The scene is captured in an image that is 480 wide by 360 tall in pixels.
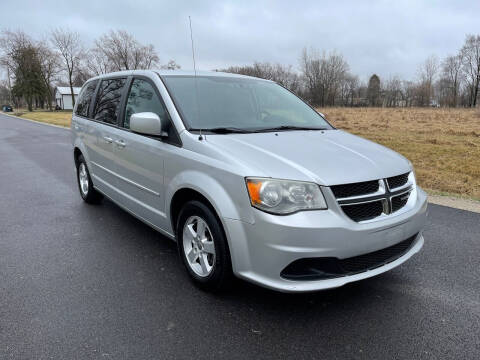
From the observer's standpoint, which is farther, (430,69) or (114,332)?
(430,69)

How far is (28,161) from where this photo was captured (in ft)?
33.3

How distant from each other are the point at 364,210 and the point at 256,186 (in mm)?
775

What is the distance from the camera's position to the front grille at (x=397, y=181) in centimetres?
284

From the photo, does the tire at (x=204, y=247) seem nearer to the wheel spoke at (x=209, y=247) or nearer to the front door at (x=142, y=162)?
the wheel spoke at (x=209, y=247)

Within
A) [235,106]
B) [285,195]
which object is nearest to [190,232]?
[285,195]

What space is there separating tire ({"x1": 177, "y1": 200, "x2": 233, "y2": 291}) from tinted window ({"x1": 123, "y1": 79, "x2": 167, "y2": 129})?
96 centimetres

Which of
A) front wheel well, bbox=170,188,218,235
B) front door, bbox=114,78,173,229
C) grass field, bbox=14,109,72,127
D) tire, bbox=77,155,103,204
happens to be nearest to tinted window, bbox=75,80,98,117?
tire, bbox=77,155,103,204

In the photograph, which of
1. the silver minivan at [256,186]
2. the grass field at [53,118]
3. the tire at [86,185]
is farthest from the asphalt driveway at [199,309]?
the grass field at [53,118]

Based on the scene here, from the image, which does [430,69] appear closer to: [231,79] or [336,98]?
[336,98]

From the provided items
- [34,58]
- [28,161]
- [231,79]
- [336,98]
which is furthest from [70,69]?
[231,79]

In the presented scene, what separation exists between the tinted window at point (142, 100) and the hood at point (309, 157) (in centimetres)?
78

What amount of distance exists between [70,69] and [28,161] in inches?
2500

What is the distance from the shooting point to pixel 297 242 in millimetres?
2441

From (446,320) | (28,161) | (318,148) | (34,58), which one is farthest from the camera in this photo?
(34,58)
